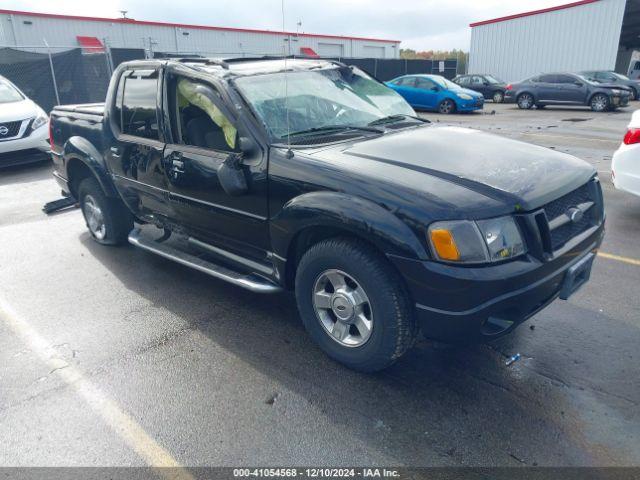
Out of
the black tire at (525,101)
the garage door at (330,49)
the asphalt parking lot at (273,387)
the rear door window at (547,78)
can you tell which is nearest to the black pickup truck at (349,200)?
the asphalt parking lot at (273,387)

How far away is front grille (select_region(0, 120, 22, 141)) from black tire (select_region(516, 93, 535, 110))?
18137 mm

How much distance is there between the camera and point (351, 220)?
9.21ft

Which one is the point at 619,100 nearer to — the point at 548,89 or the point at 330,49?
the point at 548,89

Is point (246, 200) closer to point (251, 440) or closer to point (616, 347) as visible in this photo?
point (251, 440)

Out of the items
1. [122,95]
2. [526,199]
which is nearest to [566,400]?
[526,199]

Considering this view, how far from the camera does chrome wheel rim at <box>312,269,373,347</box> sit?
9.89 ft

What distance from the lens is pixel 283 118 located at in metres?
3.55

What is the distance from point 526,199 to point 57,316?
139 inches

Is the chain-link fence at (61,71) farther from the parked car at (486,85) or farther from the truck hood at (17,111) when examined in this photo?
the parked car at (486,85)

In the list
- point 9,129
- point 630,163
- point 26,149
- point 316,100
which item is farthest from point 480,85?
point 316,100

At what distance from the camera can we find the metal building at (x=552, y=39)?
1052 inches

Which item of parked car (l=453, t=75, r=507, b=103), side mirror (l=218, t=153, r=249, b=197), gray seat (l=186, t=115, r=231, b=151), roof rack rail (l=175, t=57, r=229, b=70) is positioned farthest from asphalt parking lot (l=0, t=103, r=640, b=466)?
parked car (l=453, t=75, r=507, b=103)

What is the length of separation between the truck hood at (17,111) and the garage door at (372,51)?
109 ft

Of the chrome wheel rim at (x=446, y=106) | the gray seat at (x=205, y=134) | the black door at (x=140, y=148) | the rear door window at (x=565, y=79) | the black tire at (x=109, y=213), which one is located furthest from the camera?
the rear door window at (x=565, y=79)
